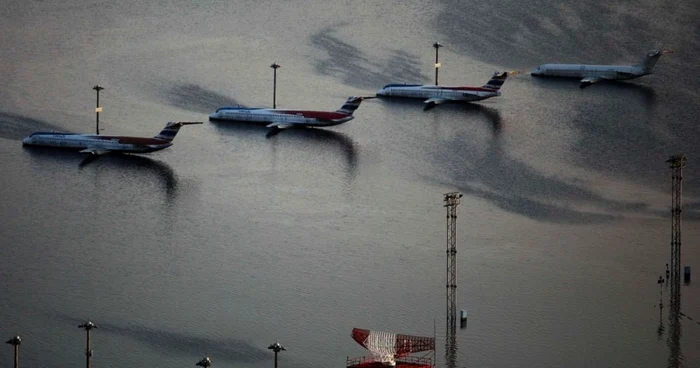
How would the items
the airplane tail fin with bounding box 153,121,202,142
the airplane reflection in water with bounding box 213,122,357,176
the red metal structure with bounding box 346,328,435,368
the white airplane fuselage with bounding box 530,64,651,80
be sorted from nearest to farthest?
1. the red metal structure with bounding box 346,328,435,368
2. the airplane tail fin with bounding box 153,121,202,142
3. the airplane reflection in water with bounding box 213,122,357,176
4. the white airplane fuselage with bounding box 530,64,651,80

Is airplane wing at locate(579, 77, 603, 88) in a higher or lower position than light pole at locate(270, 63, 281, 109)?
higher

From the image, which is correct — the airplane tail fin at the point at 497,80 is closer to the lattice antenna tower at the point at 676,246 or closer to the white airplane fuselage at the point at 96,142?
the white airplane fuselage at the point at 96,142

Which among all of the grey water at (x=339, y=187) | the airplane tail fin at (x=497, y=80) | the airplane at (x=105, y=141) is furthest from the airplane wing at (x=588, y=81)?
Answer: the airplane at (x=105, y=141)

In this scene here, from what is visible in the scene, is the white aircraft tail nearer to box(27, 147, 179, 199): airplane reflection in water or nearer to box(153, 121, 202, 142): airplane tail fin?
box(153, 121, 202, 142): airplane tail fin

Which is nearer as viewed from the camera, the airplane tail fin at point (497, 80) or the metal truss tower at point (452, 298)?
the metal truss tower at point (452, 298)

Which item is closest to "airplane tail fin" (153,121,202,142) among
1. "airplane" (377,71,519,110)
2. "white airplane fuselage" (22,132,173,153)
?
"white airplane fuselage" (22,132,173,153)

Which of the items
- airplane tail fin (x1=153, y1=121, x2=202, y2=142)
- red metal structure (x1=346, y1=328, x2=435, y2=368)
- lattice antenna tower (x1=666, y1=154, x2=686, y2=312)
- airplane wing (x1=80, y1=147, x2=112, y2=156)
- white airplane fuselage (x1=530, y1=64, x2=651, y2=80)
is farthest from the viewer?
white airplane fuselage (x1=530, y1=64, x2=651, y2=80)
